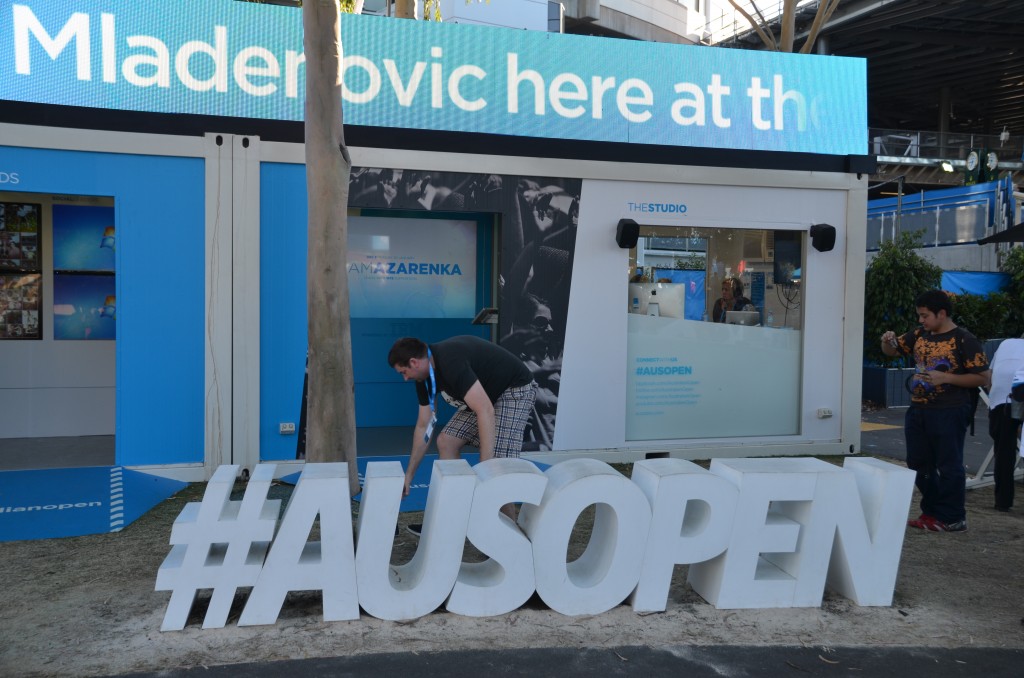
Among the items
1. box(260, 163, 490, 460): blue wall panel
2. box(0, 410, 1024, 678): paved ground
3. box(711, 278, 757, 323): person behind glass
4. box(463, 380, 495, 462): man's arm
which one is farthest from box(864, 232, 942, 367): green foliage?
box(463, 380, 495, 462): man's arm

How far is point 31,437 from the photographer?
9.31 m

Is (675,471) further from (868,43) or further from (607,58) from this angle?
(868,43)

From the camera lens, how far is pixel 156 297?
7.55 meters

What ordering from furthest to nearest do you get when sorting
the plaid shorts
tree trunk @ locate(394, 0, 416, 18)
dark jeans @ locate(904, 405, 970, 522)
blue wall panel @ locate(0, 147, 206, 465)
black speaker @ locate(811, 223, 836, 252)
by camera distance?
tree trunk @ locate(394, 0, 416, 18), black speaker @ locate(811, 223, 836, 252), blue wall panel @ locate(0, 147, 206, 465), dark jeans @ locate(904, 405, 970, 522), the plaid shorts

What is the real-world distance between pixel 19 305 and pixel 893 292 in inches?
476

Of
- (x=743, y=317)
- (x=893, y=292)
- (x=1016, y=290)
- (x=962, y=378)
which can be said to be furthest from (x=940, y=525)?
(x=1016, y=290)

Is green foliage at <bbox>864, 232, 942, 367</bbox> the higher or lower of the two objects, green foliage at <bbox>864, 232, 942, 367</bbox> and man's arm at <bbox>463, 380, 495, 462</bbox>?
the higher

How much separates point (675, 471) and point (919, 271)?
1098cm

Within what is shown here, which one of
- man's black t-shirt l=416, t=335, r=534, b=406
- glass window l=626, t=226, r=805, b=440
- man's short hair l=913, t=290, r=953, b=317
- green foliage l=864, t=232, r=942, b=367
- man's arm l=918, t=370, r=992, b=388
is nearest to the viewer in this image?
man's black t-shirt l=416, t=335, r=534, b=406

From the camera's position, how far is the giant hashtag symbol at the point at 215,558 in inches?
169

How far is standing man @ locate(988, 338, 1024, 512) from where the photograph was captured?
7.04m

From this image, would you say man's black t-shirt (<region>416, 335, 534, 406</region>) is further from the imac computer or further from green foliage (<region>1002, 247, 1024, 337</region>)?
green foliage (<region>1002, 247, 1024, 337</region>)

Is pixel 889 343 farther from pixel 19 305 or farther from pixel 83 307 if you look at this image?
pixel 19 305

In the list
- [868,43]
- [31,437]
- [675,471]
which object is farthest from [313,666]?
→ [868,43]
